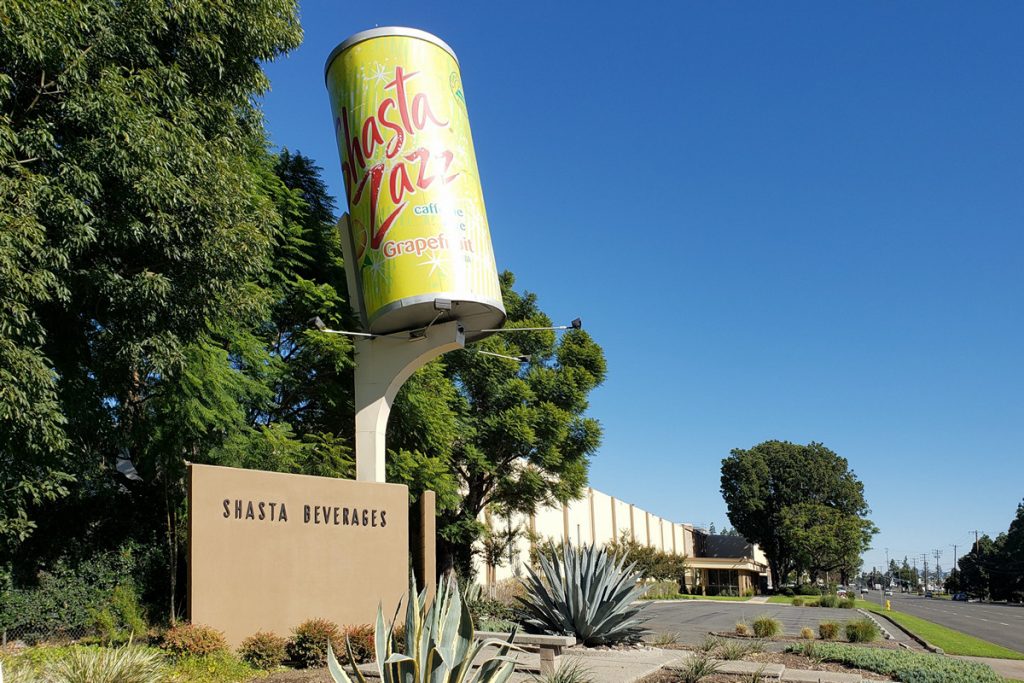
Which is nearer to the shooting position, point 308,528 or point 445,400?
point 308,528

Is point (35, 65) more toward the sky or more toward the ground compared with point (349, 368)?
more toward the sky

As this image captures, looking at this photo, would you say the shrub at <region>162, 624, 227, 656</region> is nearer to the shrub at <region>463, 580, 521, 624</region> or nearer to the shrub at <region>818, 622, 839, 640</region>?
the shrub at <region>463, 580, 521, 624</region>

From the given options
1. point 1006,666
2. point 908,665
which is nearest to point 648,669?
point 908,665

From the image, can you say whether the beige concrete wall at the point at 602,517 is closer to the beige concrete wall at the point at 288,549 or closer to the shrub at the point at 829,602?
the shrub at the point at 829,602

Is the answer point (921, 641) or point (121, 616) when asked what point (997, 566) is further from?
point (121, 616)

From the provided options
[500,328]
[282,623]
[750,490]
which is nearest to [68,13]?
[282,623]

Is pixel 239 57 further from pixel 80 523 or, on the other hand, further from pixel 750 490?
pixel 750 490

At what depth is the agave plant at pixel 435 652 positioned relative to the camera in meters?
6.04

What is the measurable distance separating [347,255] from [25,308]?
8.88 meters

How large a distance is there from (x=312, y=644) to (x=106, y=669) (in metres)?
3.86

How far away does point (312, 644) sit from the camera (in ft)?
38.3

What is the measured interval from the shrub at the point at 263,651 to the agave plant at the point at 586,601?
4.05m

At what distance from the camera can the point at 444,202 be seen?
18.2 m

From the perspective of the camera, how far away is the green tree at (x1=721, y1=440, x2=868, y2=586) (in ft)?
261
